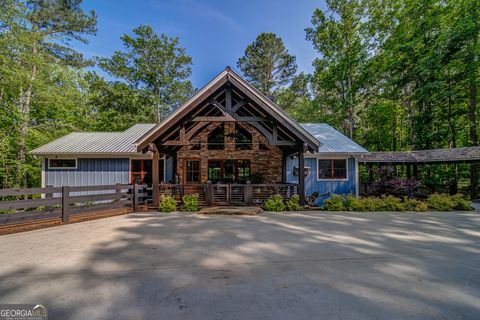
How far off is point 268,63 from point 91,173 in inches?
739

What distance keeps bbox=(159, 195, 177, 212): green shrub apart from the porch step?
109 centimetres

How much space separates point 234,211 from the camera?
756 cm

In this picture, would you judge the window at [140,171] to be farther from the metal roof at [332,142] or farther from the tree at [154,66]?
the tree at [154,66]

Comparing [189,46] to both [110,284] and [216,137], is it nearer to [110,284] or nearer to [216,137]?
[216,137]

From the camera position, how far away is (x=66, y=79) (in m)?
15.0

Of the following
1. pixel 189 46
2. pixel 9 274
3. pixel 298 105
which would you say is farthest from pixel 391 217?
pixel 189 46

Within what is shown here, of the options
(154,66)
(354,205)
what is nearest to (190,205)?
(354,205)

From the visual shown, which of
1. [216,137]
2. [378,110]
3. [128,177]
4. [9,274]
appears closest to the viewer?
[9,274]

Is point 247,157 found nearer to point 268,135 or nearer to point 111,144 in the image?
point 268,135

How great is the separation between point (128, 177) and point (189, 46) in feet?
57.1

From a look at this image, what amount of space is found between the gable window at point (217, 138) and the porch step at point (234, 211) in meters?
4.46

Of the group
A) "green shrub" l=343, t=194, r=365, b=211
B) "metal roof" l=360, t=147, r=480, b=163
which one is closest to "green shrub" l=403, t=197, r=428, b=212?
"green shrub" l=343, t=194, r=365, b=211

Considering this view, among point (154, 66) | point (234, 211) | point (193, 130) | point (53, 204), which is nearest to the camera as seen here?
point (53, 204)

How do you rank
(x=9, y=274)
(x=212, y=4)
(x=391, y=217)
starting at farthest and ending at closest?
(x=212, y=4), (x=391, y=217), (x=9, y=274)
